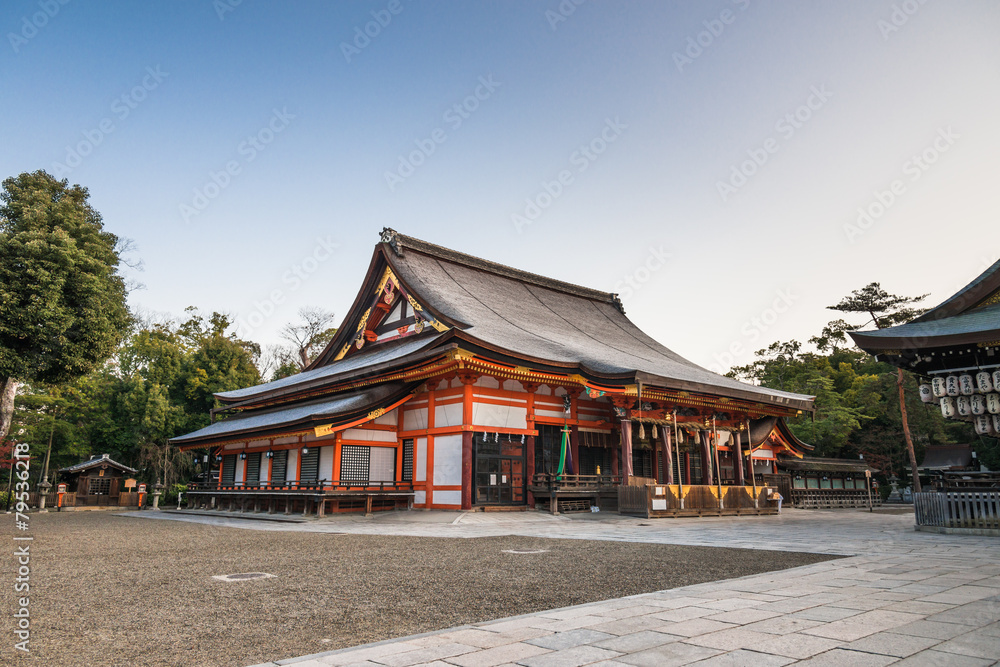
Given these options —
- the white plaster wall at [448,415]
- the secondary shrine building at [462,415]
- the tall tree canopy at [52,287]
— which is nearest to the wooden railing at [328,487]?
the secondary shrine building at [462,415]

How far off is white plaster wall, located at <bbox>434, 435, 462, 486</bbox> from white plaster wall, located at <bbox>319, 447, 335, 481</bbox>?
10.8ft

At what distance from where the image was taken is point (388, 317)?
24859 mm

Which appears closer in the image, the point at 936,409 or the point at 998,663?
the point at 998,663

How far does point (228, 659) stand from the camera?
388cm

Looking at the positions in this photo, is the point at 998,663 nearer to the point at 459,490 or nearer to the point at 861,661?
the point at 861,661

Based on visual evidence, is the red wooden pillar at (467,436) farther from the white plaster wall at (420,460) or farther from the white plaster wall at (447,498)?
the white plaster wall at (420,460)

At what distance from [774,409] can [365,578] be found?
20.1 meters

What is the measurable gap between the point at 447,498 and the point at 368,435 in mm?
3312

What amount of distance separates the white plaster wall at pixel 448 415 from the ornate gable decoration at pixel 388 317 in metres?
3.76

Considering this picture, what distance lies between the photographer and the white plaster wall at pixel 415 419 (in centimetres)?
1970

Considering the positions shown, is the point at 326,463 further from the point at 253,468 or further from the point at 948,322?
the point at 948,322

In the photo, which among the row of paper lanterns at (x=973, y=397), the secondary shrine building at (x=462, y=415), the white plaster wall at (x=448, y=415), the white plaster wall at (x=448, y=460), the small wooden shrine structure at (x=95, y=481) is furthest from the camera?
the small wooden shrine structure at (x=95, y=481)

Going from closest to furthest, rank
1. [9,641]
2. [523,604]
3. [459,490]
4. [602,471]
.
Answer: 1. [9,641]
2. [523,604]
3. [459,490]
4. [602,471]

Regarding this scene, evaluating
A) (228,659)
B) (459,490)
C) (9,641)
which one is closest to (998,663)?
(228,659)
